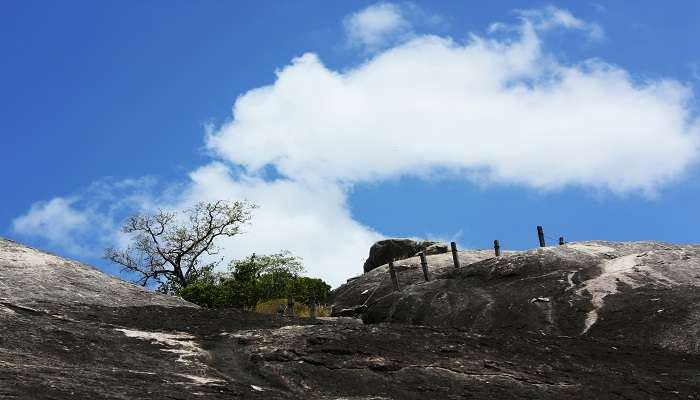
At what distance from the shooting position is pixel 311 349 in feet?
66.7

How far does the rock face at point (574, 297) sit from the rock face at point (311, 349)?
10cm

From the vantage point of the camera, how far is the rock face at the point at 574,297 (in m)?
26.7

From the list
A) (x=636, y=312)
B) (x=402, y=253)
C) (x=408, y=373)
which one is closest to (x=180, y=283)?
(x=402, y=253)

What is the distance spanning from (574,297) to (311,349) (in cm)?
1282

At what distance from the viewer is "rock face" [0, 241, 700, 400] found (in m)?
17.1

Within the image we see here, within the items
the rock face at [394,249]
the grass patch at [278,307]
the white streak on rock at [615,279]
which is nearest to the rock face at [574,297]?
the white streak on rock at [615,279]

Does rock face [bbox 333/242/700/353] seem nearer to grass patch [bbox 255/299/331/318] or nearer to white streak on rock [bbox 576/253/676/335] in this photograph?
white streak on rock [bbox 576/253/676/335]

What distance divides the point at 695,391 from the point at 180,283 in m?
49.4

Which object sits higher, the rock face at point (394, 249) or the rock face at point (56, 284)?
the rock face at point (394, 249)

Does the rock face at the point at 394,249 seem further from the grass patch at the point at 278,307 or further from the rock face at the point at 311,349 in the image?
the rock face at the point at 311,349

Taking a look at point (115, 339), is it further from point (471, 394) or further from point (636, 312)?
point (636, 312)

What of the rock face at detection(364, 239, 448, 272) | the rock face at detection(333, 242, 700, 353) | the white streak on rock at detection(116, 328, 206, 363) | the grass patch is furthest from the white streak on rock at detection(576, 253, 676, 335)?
the rock face at detection(364, 239, 448, 272)

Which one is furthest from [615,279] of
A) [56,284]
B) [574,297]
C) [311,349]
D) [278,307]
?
[278,307]

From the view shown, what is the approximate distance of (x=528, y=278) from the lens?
32.9m
